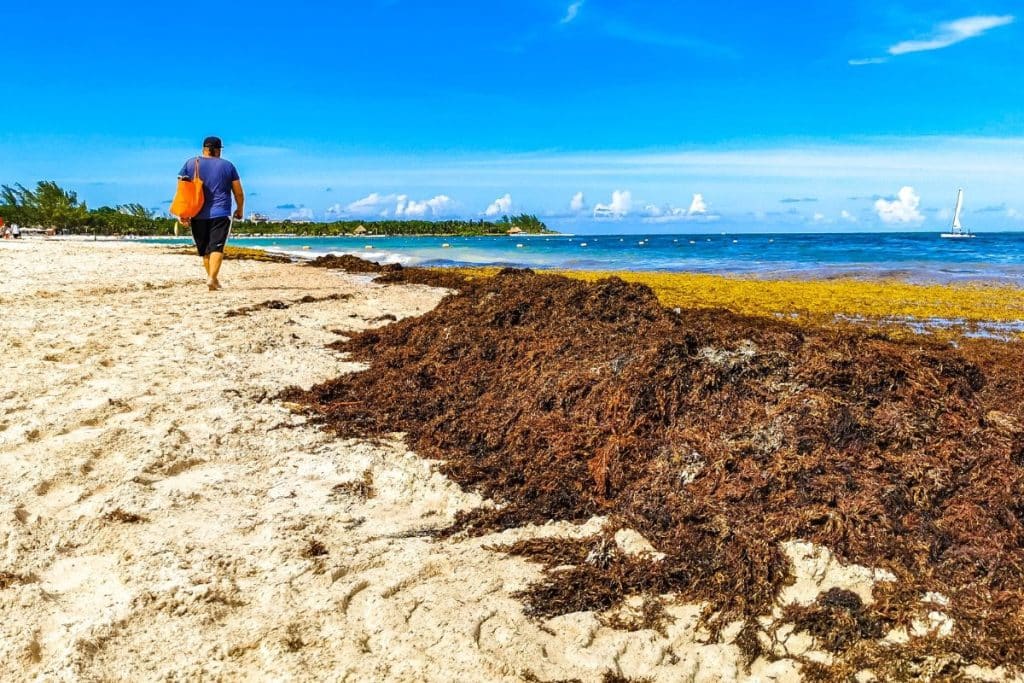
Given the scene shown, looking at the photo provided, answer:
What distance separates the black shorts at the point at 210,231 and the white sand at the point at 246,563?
493cm

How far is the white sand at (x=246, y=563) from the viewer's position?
2.10m

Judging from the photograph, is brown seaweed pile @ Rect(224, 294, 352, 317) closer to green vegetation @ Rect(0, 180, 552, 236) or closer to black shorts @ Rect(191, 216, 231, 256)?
black shorts @ Rect(191, 216, 231, 256)

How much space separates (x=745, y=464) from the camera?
329cm

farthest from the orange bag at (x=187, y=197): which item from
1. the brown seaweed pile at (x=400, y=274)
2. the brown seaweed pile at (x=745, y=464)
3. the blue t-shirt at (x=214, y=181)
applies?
the brown seaweed pile at (x=400, y=274)

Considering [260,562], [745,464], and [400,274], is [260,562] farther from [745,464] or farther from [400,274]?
[400,274]

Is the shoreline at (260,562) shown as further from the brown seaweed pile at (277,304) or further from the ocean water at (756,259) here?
the ocean water at (756,259)

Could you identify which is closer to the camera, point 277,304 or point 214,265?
point 277,304

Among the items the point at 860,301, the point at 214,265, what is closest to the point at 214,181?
the point at 214,265

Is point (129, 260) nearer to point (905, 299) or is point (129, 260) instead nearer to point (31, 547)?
point (31, 547)

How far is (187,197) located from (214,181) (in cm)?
46

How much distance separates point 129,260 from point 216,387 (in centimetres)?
1461

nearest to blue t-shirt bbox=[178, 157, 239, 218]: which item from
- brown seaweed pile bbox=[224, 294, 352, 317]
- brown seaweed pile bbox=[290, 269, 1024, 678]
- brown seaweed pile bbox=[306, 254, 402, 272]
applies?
brown seaweed pile bbox=[224, 294, 352, 317]

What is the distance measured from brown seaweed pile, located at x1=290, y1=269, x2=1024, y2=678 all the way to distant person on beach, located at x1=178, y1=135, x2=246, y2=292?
5633 millimetres

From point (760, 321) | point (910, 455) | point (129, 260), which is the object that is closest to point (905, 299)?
point (760, 321)
